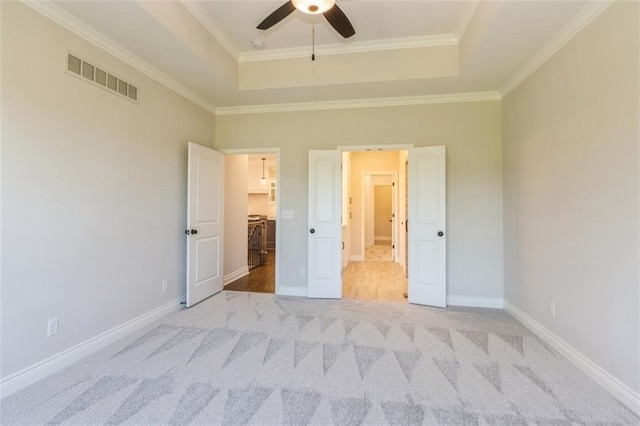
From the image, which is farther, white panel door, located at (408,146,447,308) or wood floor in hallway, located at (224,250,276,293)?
wood floor in hallway, located at (224,250,276,293)

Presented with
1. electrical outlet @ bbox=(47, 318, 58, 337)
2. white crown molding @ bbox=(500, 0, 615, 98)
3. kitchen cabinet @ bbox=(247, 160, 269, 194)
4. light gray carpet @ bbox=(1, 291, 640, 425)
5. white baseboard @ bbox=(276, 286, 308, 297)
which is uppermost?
white crown molding @ bbox=(500, 0, 615, 98)

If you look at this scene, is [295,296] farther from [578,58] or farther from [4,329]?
[578,58]

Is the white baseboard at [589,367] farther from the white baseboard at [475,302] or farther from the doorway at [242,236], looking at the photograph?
the doorway at [242,236]

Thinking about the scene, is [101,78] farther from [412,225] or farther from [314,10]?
[412,225]

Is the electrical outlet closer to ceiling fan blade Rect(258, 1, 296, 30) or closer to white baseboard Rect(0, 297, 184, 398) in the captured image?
white baseboard Rect(0, 297, 184, 398)

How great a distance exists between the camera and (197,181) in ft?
12.3

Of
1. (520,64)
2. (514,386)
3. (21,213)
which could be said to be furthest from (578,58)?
(21,213)

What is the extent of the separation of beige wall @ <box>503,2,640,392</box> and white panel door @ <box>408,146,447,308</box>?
839mm

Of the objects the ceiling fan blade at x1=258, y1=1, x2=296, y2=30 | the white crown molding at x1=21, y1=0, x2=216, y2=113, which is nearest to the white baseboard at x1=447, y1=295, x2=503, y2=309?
the ceiling fan blade at x1=258, y1=1, x2=296, y2=30

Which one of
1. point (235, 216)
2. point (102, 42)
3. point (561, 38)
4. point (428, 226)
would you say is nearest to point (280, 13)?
point (102, 42)

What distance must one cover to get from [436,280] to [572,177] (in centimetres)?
186

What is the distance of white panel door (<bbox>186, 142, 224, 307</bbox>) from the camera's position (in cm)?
366

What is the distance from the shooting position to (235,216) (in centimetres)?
516

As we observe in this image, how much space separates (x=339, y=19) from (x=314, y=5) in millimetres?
257
